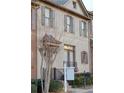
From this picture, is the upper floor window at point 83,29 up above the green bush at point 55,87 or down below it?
above

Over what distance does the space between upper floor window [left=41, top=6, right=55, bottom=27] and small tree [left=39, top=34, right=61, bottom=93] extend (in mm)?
695

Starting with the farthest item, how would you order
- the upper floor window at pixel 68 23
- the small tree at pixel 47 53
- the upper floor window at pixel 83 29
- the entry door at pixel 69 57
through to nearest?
the upper floor window at pixel 83 29
the upper floor window at pixel 68 23
the entry door at pixel 69 57
the small tree at pixel 47 53

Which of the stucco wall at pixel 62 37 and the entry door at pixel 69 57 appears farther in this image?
the entry door at pixel 69 57

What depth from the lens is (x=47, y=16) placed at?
14.9 metres

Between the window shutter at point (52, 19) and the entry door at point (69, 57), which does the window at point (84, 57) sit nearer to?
the entry door at point (69, 57)

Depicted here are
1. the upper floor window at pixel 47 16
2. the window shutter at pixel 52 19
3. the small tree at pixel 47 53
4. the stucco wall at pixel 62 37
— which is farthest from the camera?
the window shutter at pixel 52 19

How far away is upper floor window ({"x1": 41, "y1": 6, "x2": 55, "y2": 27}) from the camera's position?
14.6 meters

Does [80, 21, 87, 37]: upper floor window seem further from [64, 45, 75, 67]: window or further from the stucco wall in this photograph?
[64, 45, 75, 67]: window

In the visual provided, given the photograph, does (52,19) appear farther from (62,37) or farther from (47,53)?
(47,53)

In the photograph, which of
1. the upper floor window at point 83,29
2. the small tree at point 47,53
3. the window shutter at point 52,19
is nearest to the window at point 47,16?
the window shutter at point 52,19

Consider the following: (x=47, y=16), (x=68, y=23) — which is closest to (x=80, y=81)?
(x=47, y=16)

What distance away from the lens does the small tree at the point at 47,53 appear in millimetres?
10766
